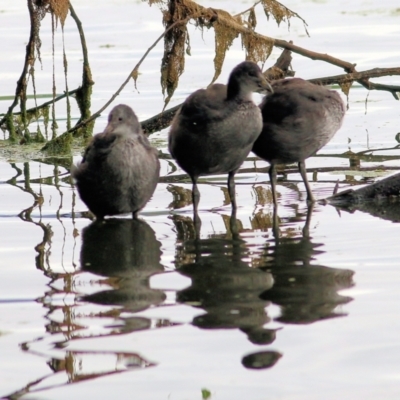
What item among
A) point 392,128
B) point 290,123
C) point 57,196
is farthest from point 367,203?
point 392,128

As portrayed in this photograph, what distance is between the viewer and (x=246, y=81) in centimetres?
957

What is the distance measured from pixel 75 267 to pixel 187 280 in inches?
37.3

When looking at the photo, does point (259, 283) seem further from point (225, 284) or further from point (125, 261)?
point (125, 261)

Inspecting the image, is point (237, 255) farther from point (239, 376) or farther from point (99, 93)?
point (99, 93)

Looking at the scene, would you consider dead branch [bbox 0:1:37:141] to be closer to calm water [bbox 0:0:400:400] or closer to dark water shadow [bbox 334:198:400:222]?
calm water [bbox 0:0:400:400]

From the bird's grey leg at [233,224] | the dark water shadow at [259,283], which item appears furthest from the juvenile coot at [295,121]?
the dark water shadow at [259,283]

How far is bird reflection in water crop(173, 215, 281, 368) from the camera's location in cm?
654

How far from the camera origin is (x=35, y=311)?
6969 mm

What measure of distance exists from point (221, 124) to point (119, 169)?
3.05 ft

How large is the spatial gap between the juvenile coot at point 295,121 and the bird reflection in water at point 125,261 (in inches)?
53.7

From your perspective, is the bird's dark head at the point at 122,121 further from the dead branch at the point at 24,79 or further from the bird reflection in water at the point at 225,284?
the dead branch at the point at 24,79

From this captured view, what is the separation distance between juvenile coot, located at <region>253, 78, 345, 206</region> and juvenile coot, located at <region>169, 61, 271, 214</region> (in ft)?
0.96

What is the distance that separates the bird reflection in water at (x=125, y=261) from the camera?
7098 millimetres

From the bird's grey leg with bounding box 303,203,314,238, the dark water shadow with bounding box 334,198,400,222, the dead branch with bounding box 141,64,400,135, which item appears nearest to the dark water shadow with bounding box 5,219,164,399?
the bird's grey leg with bounding box 303,203,314,238
